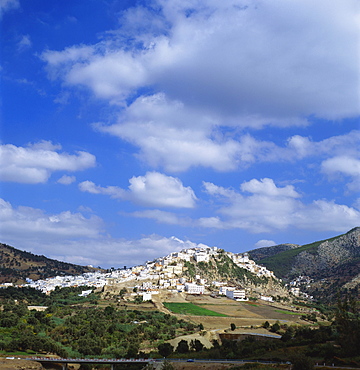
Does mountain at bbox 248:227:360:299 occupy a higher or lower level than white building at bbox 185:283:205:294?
higher

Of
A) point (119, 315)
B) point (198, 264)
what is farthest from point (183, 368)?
point (198, 264)

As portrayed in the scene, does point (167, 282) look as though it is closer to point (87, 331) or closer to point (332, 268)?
point (87, 331)

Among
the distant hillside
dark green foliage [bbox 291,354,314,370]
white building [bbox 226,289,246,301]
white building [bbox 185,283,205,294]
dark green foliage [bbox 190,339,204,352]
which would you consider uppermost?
the distant hillside

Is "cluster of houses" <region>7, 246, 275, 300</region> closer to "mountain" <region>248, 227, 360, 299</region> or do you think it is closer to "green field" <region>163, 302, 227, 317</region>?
"green field" <region>163, 302, 227, 317</region>

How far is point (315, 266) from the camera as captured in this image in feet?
611

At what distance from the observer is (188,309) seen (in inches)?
3081

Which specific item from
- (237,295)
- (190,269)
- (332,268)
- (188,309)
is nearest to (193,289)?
(237,295)

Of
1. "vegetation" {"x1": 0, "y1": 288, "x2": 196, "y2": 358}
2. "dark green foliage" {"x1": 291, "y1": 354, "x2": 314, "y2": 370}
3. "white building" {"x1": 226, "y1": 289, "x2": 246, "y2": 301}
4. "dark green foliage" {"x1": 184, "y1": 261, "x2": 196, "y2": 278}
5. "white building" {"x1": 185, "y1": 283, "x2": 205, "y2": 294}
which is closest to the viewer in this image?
"dark green foliage" {"x1": 291, "y1": 354, "x2": 314, "y2": 370}

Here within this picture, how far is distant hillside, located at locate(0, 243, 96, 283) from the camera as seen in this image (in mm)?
134275

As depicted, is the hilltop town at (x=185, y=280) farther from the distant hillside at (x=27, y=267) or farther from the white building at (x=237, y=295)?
the distant hillside at (x=27, y=267)

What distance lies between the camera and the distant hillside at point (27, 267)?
441 ft

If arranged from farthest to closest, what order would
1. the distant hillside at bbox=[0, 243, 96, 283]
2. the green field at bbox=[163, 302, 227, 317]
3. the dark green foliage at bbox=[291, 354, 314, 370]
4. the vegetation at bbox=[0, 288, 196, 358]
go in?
1. the distant hillside at bbox=[0, 243, 96, 283]
2. the green field at bbox=[163, 302, 227, 317]
3. the vegetation at bbox=[0, 288, 196, 358]
4. the dark green foliage at bbox=[291, 354, 314, 370]

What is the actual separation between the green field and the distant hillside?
68.3 meters

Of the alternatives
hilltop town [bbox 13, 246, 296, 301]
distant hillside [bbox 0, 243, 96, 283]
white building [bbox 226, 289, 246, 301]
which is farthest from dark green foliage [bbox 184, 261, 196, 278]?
distant hillside [bbox 0, 243, 96, 283]
